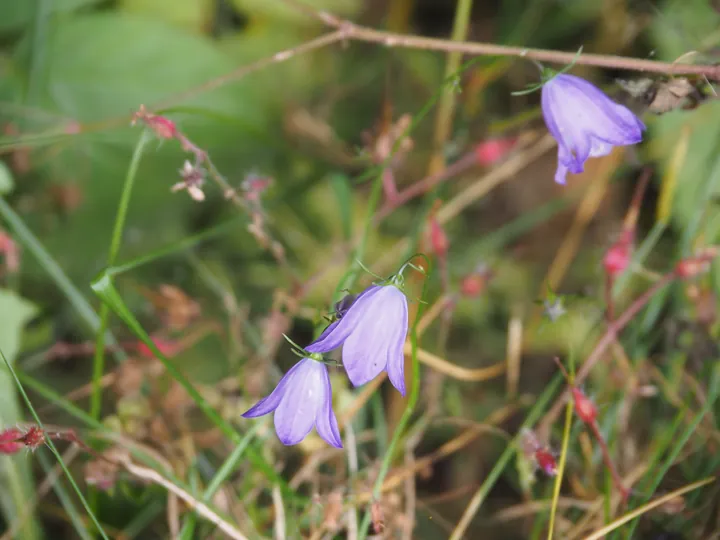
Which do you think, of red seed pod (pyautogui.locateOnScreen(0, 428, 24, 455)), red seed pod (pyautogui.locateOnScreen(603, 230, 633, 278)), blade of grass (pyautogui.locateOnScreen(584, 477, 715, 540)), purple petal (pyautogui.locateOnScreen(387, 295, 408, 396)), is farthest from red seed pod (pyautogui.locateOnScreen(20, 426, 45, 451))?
red seed pod (pyautogui.locateOnScreen(603, 230, 633, 278))

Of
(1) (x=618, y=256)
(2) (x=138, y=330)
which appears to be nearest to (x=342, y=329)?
(2) (x=138, y=330)

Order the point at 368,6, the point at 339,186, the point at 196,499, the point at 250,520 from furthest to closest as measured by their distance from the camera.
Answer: the point at 368,6, the point at 339,186, the point at 250,520, the point at 196,499

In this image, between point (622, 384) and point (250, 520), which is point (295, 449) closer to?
point (250, 520)

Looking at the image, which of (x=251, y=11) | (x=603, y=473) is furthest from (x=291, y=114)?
(x=603, y=473)

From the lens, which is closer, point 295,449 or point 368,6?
point 295,449

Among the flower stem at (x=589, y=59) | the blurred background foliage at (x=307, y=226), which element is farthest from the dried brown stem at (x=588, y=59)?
the blurred background foliage at (x=307, y=226)

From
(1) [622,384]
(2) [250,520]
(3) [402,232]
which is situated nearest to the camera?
(2) [250,520]

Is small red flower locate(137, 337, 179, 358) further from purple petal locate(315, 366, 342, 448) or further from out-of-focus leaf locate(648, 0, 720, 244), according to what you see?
out-of-focus leaf locate(648, 0, 720, 244)

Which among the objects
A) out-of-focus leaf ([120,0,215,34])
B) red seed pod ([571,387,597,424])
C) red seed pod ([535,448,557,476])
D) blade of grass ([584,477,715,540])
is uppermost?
out-of-focus leaf ([120,0,215,34])
